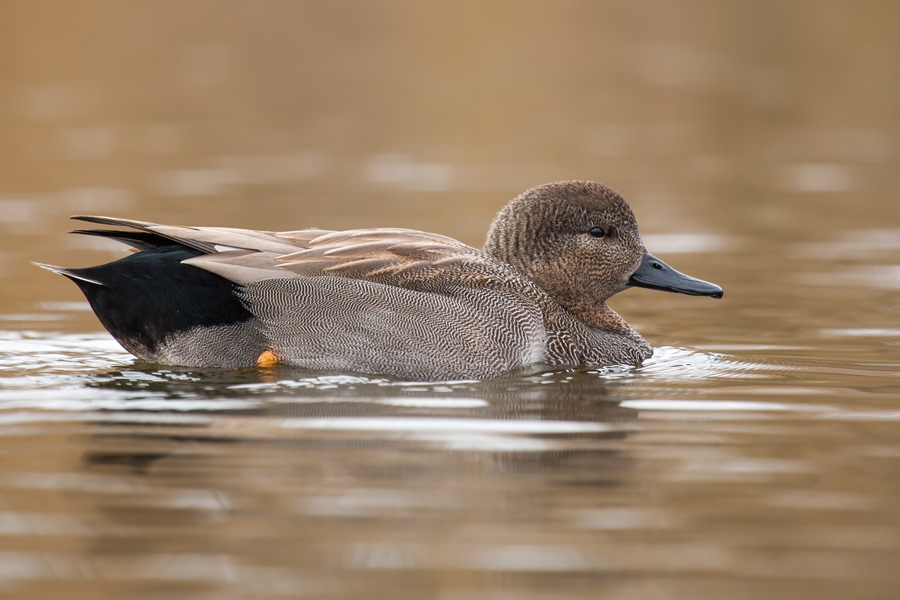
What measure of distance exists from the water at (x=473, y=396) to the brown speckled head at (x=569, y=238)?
66 centimetres

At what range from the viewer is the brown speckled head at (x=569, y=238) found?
25.7ft

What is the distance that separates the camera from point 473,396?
21.9ft

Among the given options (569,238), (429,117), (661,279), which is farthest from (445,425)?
(429,117)

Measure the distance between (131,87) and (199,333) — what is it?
1589cm

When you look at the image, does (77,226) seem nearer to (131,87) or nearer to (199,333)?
(199,333)

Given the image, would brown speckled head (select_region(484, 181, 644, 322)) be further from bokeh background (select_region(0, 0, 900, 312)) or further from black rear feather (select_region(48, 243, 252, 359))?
bokeh background (select_region(0, 0, 900, 312))

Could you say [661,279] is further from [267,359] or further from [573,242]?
[267,359]

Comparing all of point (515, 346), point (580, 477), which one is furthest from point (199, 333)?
point (580, 477)

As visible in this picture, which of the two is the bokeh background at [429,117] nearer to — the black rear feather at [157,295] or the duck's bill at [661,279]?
the black rear feather at [157,295]

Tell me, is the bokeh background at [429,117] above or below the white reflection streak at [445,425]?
above

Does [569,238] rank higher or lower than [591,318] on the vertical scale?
higher

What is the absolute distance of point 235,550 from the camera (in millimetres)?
4445

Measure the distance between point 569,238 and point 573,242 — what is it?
34mm

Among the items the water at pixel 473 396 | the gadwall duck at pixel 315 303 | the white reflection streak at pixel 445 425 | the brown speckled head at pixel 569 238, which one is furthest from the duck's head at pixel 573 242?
the white reflection streak at pixel 445 425
